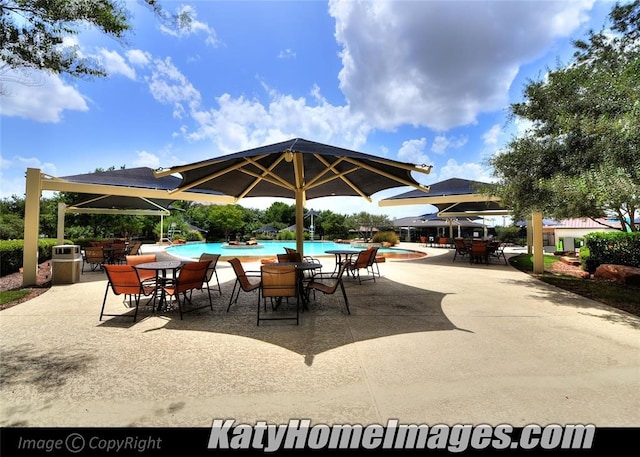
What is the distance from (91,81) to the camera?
14.5 ft

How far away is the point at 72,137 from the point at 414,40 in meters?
15.8

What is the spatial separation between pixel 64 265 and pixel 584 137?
1274 centimetres

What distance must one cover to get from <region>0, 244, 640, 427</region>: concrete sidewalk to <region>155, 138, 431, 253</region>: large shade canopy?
2.57 meters

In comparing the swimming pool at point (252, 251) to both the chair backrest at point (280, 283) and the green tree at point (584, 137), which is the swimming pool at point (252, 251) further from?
the chair backrest at point (280, 283)

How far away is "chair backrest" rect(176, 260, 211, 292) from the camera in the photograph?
15.3 feet

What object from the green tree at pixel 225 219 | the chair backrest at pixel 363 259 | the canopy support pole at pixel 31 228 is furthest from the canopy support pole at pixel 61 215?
the green tree at pixel 225 219

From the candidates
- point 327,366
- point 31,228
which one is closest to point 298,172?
point 327,366

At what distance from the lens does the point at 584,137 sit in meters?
6.45

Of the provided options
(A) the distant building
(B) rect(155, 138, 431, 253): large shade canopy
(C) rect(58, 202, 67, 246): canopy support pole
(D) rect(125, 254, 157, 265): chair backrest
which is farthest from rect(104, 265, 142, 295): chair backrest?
(A) the distant building

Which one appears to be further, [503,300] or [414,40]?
[414,40]

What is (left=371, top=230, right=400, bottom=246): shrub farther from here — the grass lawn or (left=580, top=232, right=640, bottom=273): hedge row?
the grass lawn

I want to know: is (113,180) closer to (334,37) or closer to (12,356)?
(12,356)

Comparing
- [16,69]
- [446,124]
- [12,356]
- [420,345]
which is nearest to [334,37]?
[446,124]

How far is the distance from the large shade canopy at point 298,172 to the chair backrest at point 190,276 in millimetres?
1673
